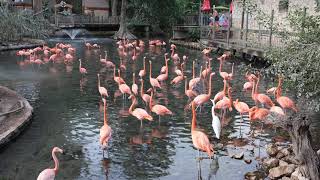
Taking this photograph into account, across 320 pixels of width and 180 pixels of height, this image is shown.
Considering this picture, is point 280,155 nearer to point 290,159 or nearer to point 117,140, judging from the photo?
point 290,159

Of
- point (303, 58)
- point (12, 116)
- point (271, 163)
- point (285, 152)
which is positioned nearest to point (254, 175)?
point (271, 163)

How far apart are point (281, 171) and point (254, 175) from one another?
0.52m

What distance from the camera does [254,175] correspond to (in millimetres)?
8680

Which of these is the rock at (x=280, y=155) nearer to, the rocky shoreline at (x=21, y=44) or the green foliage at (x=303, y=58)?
the green foliage at (x=303, y=58)

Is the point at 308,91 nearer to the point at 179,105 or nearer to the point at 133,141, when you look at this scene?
the point at 133,141

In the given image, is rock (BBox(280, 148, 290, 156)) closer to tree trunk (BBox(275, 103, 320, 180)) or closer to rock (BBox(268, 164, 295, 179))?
rock (BBox(268, 164, 295, 179))

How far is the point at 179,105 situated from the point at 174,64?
33.3 feet

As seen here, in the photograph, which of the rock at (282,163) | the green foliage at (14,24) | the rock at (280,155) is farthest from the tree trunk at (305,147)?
the green foliage at (14,24)

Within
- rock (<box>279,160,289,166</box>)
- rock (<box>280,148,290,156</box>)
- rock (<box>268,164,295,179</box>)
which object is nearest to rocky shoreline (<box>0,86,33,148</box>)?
rock (<box>268,164,295,179</box>)

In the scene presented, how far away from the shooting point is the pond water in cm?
907

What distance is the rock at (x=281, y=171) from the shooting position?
27.2ft

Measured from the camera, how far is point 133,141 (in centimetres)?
1087

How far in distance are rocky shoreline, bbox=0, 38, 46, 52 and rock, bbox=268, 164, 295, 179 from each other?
23800 mm

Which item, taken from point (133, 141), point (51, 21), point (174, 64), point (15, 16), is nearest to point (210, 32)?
point (174, 64)
